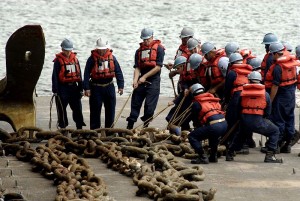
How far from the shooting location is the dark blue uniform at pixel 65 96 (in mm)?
19922

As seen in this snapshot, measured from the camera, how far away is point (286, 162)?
16969 mm

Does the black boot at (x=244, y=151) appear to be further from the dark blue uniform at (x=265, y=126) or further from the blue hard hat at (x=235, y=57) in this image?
the blue hard hat at (x=235, y=57)

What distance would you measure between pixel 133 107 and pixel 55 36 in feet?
56.1

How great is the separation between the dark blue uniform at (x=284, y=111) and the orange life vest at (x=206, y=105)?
139cm

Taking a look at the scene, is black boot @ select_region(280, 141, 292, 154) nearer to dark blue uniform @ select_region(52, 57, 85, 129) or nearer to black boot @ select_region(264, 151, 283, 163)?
black boot @ select_region(264, 151, 283, 163)

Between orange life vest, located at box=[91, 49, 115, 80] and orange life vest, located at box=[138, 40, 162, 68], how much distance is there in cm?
49

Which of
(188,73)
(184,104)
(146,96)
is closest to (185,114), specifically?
(184,104)

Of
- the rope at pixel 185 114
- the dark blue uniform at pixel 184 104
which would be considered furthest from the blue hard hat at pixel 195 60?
the rope at pixel 185 114

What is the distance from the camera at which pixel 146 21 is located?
39250 millimetres

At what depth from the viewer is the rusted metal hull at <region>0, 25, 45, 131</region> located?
18781 mm

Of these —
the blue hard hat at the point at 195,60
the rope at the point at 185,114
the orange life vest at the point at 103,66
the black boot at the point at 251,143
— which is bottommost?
the black boot at the point at 251,143

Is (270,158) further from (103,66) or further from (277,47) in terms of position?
(103,66)

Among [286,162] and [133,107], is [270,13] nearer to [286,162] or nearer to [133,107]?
[133,107]

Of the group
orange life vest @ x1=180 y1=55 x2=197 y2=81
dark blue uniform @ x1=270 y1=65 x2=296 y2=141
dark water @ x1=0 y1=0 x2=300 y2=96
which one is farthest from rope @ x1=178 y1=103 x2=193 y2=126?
dark water @ x1=0 y1=0 x2=300 y2=96
